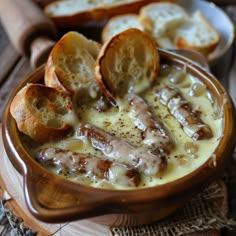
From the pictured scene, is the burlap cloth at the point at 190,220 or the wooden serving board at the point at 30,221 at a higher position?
the wooden serving board at the point at 30,221

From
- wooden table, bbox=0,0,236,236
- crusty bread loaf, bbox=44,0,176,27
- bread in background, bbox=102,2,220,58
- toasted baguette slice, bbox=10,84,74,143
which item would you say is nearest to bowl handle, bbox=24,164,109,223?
toasted baguette slice, bbox=10,84,74,143

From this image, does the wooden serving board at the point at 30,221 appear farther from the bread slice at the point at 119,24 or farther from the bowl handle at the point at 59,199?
the bread slice at the point at 119,24

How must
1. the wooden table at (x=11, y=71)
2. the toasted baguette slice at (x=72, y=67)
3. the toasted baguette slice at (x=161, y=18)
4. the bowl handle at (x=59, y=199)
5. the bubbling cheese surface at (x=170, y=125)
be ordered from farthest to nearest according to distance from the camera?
the toasted baguette slice at (x=161, y=18)
the wooden table at (x=11, y=71)
the toasted baguette slice at (x=72, y=67)
the bubbling cheese surface at (x=170, y=125)
the bowl handle at (x=59, y=199)

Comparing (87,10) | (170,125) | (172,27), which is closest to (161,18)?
(172,27)

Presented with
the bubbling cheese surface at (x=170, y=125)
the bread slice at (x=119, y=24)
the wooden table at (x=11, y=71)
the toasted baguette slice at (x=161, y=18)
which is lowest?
the toasted baguette slice at (x=161, y=18)

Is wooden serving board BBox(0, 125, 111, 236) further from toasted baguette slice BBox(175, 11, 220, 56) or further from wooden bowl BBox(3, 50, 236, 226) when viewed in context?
toasted baguette slice BBox(175, 11, 220, 56)

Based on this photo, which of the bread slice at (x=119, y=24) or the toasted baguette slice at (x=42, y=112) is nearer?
the toasted baguette slice at (x=42, y=112)

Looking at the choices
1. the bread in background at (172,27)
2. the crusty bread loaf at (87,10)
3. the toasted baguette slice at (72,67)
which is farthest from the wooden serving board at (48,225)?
the crusty bread loaf at (87,10)
